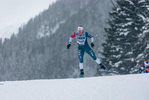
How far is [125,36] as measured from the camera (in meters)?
20.5

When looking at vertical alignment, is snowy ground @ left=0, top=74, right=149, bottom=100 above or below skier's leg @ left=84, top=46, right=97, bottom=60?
below

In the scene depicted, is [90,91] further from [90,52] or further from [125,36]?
[125,36]

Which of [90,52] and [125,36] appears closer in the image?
[90,52]

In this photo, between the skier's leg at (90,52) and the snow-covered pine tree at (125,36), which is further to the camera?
the snow-covered pine tree at (125,36)

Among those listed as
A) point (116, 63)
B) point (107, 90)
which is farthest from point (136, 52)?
point (107, 90)

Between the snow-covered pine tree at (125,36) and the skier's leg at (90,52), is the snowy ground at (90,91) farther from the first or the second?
the snow-covered pine tree at (125,36)

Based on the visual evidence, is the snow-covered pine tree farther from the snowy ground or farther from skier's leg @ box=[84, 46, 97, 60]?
the snowy ground

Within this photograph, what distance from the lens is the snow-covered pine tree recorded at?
1964cm

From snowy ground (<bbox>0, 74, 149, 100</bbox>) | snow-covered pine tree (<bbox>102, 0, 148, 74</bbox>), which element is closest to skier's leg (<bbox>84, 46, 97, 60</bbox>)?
snowy ground (<bbox>0, 74, 149, 100</bbox>)

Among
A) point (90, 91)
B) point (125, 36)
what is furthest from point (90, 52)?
point (125, 36)

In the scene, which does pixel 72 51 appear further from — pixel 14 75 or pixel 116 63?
pixel 116 63

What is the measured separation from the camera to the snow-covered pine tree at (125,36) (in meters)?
19.6

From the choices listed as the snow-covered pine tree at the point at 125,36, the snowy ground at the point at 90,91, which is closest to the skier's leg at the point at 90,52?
the snowy ground at the point at 90,91

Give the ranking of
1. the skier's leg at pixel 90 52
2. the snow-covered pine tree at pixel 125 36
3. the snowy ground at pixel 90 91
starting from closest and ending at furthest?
the snowy ground at pixel 90 91
the skier's leg at pixel 90 52
the snow-covered pine tree at pixel 125 36
